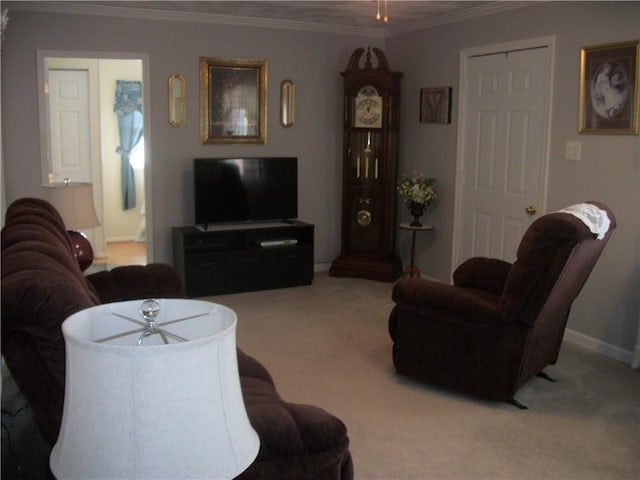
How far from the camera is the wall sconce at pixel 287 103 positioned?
6.16 metres

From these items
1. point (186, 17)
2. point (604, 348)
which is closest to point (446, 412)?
point (604, 348)

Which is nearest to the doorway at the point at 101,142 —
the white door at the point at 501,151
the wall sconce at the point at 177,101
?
the wall sconce at the point at 177,101

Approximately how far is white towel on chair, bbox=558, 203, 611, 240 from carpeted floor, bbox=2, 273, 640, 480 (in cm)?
96

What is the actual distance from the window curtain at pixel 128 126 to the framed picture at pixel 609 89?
5412 millimetres

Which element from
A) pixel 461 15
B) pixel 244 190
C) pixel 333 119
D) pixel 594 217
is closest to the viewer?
pixel 594 217

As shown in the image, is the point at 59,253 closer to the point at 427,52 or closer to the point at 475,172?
the point at 475,172

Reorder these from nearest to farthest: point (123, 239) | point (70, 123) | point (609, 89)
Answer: point (609, 89) < point (70, 123) < point (123, 239)

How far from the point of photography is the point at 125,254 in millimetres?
7621

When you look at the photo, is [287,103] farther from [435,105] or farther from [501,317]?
[501,317]

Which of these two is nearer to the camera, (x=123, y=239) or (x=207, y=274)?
(x=207, y=274)

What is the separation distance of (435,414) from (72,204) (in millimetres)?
2325

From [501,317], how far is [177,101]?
3661mm

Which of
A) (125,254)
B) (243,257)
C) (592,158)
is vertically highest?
(592,158)

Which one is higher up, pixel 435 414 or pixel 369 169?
pixel 369 169
